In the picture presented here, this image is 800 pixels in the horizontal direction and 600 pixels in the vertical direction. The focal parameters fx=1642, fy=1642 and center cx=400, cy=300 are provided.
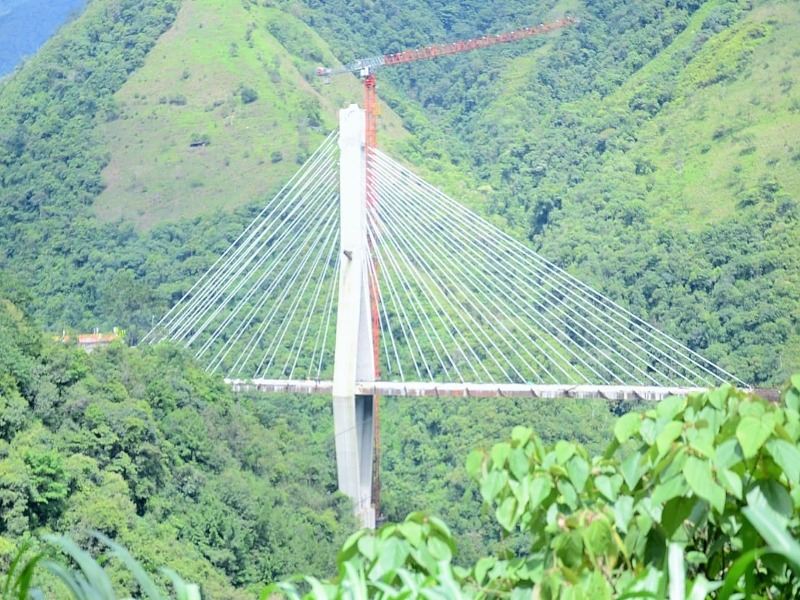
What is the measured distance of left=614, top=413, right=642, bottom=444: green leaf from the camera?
122 inches

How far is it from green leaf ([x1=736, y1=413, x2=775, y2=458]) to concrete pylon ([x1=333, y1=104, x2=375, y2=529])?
16.9 m

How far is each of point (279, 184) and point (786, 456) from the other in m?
29.4

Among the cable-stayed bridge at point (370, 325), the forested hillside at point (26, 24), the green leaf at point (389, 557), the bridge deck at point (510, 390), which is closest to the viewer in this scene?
the green leaf at point (389, 557)

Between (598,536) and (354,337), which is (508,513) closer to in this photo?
(598,536)

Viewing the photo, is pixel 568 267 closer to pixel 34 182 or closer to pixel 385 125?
pixel 385 125

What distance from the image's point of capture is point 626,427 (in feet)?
10.3

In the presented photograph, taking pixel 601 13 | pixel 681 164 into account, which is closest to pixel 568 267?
pixel 681 164

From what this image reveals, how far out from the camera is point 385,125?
130 feet

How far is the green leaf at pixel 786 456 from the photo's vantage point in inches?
104

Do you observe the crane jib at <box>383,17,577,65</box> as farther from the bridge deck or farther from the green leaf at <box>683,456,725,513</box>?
the green leaf at <box>683,456,725,513</box>

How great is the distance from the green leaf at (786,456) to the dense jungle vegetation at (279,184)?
10.2 m

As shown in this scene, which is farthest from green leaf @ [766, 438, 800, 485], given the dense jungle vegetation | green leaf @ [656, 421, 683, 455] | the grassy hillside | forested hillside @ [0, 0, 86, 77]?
forested hillside @ [0, 0, 86, 77]

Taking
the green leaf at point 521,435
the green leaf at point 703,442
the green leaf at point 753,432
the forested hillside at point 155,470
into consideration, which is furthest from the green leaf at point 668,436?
the forested hillside at point 155,470

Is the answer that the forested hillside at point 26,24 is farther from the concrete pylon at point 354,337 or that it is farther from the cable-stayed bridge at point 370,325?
the concrete pylon at point 354,337
